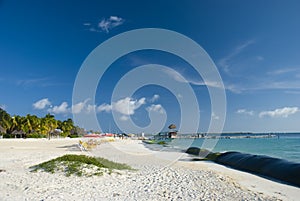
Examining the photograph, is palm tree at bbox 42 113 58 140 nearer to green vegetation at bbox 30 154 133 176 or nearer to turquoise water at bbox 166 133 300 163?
turquoise water at bbox 166 133 300 163

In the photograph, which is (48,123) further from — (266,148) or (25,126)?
(266,148)

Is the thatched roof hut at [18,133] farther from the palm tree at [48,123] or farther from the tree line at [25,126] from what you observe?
the palm tree at [48,123]

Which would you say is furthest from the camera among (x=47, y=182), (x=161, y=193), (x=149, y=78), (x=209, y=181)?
(x=149, y=78)

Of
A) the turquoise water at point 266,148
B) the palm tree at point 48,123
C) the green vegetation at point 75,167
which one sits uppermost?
the palm tree at point 48,123

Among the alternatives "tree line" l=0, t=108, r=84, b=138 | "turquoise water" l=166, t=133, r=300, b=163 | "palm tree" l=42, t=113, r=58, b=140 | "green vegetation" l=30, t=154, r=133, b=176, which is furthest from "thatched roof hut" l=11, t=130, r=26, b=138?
"green vegetation" l=30, t=154, r=133, b=176

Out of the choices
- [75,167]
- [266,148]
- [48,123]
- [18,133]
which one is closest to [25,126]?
[18,133]

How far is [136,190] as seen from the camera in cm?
682

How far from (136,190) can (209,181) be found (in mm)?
3128

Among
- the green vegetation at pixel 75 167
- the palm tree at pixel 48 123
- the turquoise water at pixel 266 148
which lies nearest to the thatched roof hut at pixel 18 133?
the palm tree at pixel 48 123

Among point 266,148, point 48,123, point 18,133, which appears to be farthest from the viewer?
point 48,123

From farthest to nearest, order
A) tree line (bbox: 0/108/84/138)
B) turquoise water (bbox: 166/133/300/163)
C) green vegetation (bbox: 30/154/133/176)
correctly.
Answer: tree line (bbox: 0/108/84/138)
turquoise water (bbox: 166/133/300/163)
green vegetation (bbox: 30/154/133/176)

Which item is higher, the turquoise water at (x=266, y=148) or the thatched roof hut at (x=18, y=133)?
the thatched roof hut at (x=18, y=133)

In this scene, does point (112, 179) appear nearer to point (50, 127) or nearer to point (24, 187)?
point (24, 187)

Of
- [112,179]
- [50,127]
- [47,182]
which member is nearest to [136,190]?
[112,179]
